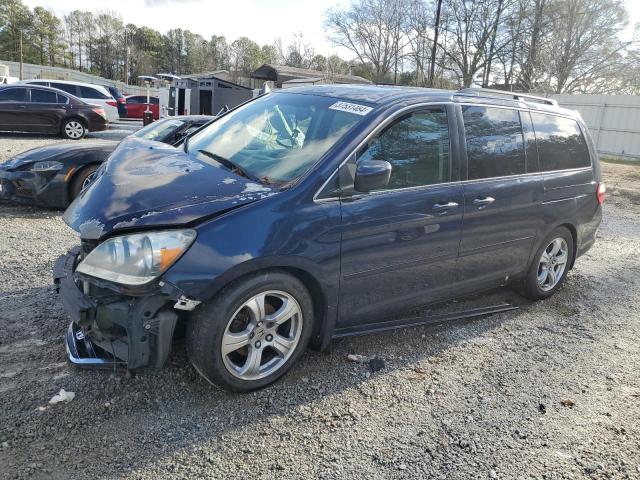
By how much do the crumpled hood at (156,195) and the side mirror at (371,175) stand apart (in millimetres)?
535

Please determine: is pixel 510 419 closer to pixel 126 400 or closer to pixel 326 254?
pixel 326 254

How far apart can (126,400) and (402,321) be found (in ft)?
6.34

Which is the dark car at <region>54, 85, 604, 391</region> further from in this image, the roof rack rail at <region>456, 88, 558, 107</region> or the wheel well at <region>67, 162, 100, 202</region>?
the wheel well at <region>67, 162, 100, 202</region>

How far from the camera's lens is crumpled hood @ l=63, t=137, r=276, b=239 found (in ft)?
8.79

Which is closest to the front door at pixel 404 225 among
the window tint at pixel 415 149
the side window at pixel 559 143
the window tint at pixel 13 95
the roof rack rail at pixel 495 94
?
the window tint at pixel 415 149

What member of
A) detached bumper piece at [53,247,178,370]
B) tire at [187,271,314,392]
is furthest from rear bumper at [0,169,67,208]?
tire at [187,271,314,392]

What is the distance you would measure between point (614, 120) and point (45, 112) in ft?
69.2

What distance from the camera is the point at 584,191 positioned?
15.8 feet

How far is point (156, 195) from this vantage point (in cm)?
282

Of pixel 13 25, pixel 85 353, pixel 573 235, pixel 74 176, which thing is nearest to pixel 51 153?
pixel 74 176

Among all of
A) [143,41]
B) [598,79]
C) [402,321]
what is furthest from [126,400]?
[143,41]

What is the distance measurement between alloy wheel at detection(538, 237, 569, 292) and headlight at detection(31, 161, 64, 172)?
5.54m

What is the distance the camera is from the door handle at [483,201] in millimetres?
3762

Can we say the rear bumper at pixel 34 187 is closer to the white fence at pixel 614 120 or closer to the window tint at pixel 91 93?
the window tint at pixel 91 93
